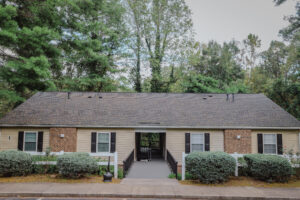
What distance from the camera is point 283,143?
47.0 feet

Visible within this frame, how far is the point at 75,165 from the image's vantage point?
31.2 feet

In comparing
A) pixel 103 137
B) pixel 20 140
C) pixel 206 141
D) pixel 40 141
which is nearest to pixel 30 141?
pixel 20 140

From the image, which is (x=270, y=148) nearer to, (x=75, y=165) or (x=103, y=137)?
(x=103, y=137)

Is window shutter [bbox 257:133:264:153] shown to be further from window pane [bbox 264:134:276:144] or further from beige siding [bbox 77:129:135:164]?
beige siding [bbox 77:129:135:164]

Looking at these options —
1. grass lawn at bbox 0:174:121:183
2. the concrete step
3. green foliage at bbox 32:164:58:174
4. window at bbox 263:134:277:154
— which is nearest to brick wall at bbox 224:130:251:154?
window at bbox 263:134:277:154

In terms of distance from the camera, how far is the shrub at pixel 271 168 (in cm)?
945

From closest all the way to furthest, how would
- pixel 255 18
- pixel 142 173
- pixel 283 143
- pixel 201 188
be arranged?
pixel 201 188 → pixel 142 173 → pixel 283 143 → pixel 255 18

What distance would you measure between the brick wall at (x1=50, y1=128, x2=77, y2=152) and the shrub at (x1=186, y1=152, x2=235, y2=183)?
805 centimetres

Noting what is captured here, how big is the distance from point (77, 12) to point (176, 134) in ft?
59.1

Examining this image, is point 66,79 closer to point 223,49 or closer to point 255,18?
point 255,18

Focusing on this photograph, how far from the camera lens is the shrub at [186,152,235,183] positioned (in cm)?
923

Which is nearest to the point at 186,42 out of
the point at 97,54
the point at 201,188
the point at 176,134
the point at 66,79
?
the point at 97,54

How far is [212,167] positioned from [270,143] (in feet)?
23.4

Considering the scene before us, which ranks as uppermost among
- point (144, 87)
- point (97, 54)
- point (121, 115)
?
point (97, 54)
